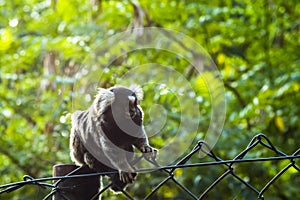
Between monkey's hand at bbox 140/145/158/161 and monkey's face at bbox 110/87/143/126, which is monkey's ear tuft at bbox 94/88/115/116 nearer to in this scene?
monkey's face at bbox 110/87/143/126

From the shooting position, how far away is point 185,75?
10.4 feet

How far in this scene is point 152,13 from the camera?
10.9ft

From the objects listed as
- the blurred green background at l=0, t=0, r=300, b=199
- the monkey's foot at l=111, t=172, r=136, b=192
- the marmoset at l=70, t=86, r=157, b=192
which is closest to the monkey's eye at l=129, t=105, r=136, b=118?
the marmoset at l=70, t=86, r=157, b=192

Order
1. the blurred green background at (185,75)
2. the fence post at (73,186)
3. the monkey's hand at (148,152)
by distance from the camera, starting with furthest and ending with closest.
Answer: the blurred green background at (185,75)
the monkey's hand at (148,152)
the fence post at (73,186)

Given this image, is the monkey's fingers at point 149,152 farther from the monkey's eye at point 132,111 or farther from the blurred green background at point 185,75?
the blurred green background at point 185,75

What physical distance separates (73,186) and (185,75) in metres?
2.28

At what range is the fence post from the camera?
0.93 metres

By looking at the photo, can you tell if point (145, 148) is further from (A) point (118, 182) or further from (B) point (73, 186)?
(B) point (73, 186)

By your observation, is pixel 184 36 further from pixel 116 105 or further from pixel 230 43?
pixel 116 105

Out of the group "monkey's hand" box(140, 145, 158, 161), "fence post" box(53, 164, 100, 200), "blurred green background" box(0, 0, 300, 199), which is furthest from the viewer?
"blurred green background" box(0, 0, 300, 199)

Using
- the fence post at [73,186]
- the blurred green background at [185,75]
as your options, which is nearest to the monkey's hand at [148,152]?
the fence post at [73,186]

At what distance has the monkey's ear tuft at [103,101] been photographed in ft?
3.72

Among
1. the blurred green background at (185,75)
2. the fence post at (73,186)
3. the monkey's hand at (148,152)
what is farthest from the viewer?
the blurred green background at (185,75)

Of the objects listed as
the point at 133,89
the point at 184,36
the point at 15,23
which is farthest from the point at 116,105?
the point at 15,23
